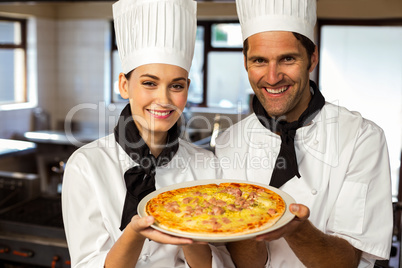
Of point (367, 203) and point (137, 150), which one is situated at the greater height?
point (137, 150)

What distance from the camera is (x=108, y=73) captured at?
646cm

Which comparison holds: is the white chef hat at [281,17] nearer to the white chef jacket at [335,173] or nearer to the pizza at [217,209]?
the white chef jacket at [335,173]

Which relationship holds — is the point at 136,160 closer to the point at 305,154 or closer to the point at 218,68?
the point at 305,154

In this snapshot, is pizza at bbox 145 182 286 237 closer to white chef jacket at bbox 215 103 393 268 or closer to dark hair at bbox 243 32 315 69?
white chef jacket at bbox 215 103 393 268

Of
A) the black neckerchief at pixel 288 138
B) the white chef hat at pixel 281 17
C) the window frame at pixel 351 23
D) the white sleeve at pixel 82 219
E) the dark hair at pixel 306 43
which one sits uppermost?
the window frame at pixel 351 23

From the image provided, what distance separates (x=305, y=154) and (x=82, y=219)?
0.85 m

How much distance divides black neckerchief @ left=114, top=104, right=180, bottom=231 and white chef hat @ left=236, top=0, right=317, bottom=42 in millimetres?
520

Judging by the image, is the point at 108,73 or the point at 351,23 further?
the point at 108,73

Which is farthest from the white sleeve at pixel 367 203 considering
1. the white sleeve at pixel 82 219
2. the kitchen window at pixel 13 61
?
A: the kitchen window at pixel 13 61

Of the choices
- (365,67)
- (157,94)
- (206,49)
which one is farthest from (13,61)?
(157,94)

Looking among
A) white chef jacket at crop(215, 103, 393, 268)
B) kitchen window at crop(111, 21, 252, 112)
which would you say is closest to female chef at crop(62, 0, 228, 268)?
white chef jacket at crop(215, 103, 393, 268)

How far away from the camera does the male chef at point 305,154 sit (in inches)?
59.2

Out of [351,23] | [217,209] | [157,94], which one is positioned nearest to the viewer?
[217,209]

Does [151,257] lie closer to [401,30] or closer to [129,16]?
[129,16]
